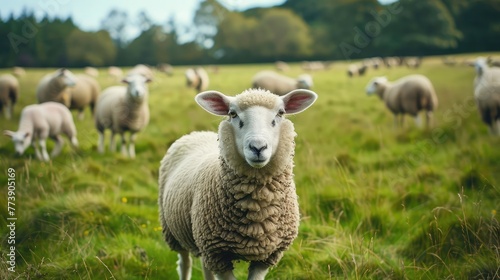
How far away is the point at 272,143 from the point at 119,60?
26296mm

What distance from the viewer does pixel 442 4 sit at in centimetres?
1611

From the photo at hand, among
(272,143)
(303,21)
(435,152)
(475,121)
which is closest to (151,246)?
(272,143)

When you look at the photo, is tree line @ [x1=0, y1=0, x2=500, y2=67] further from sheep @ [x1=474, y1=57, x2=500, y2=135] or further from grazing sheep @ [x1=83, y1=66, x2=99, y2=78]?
sheep @ [x1=474, y1=57, x2=500, y2=135]

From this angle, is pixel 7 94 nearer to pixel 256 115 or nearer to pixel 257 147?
pixel 256 115

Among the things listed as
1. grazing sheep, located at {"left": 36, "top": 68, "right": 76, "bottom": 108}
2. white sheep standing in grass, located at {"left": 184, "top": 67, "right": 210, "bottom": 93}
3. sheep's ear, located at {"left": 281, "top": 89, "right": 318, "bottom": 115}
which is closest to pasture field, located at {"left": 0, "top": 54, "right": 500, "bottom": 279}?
sheep's ear, located at {"left": 281, "top": 89, "right": 318, "bottom": 115}

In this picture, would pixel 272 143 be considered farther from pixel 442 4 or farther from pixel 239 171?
pixel 442 4

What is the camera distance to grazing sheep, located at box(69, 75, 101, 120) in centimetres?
1049

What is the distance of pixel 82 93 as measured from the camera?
418 inches

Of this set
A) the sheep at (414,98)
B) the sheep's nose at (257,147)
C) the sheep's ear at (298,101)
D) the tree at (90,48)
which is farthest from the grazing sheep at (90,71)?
the sheep's nose at (257,147)

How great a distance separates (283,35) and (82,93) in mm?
25401

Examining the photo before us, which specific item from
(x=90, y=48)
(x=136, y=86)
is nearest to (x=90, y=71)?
(x=90, y=48)

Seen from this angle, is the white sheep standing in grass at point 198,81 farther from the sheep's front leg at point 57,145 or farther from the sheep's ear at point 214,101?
the sheep's ear at point 214,101

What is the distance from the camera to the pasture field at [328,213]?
3.12 m

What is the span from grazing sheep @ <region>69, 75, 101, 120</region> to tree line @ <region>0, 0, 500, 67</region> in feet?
5.75
